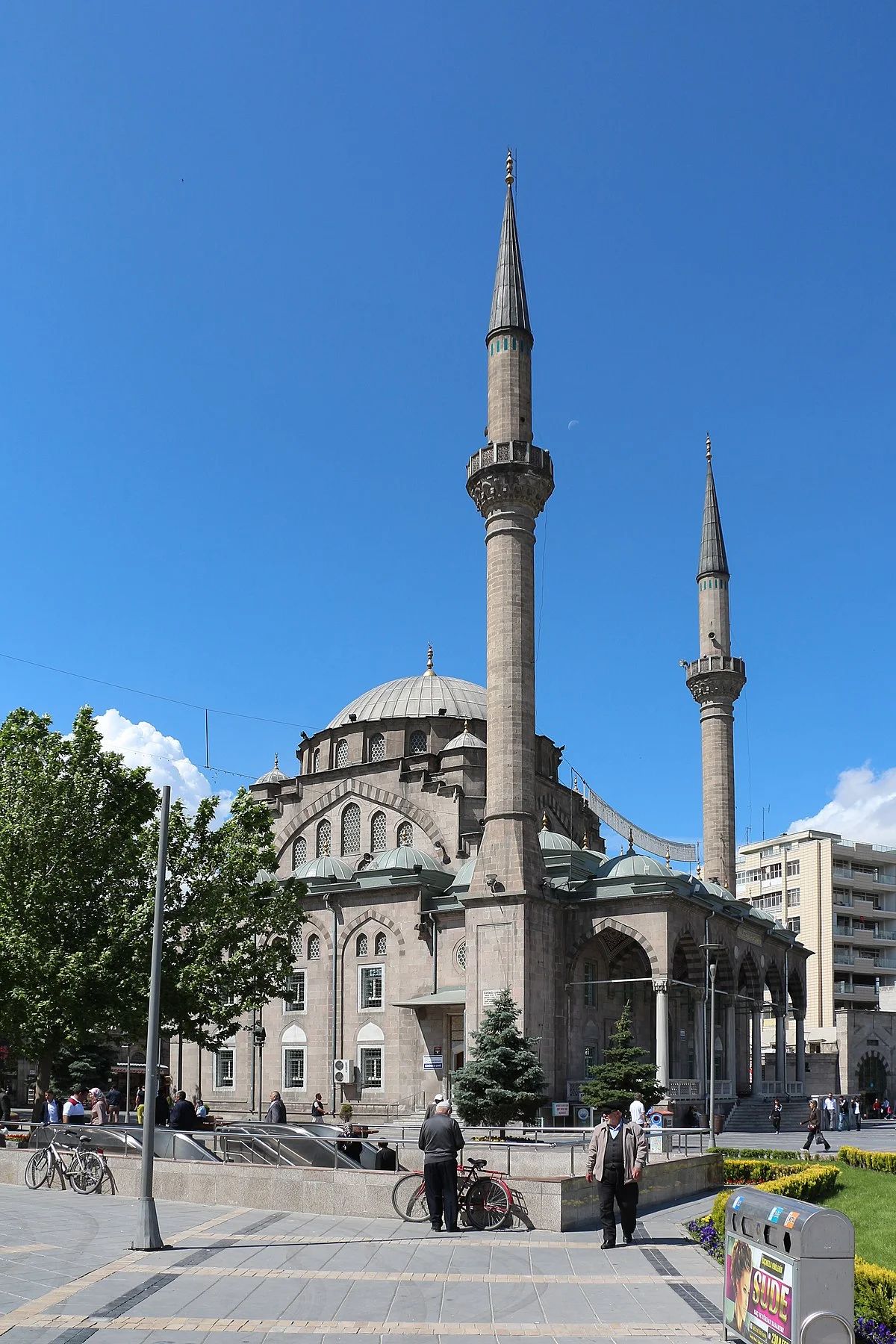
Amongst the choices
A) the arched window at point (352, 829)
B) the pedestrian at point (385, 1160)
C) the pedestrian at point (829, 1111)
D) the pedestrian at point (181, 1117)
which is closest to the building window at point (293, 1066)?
the arched window at point (352, 829)

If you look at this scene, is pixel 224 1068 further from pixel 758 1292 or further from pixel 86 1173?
pixel 758 1292

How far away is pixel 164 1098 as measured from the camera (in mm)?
25406

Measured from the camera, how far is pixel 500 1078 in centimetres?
3428

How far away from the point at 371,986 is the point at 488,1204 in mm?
31253

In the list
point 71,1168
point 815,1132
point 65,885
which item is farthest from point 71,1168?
point 815,1132

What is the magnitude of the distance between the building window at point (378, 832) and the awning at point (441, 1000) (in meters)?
9.13

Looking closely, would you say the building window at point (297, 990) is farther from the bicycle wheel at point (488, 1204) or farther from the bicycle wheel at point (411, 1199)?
the bicycle wheel at point (488, 1204)

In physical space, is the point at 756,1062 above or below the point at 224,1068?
above

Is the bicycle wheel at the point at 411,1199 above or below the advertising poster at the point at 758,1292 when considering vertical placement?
below

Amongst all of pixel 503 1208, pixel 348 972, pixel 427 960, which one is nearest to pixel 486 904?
pixel 427 960

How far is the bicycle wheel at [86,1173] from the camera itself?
18.3m

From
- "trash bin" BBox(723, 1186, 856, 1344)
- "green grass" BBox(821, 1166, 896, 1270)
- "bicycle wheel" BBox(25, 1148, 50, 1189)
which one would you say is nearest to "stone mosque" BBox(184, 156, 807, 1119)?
"green grass" BBox(821, 1166, 896, 1270)

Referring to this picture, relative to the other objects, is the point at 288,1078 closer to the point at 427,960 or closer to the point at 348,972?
the point at 348,972

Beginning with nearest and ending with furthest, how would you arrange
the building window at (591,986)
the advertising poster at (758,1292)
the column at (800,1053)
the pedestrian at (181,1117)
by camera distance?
the advertising poster at (758,1292) → the pedestrian at (181,1117) → the building window at (591,986) → the column at (800,1053)
